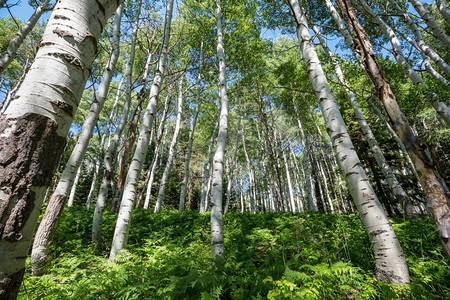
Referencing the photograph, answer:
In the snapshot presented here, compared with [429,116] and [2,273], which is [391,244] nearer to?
[2,273]

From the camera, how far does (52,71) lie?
1.02 m

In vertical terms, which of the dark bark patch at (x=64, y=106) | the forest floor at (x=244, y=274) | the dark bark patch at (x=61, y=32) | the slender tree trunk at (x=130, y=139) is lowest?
the forest floor at (x=244, y=274)

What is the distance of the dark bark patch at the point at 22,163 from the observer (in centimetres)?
77

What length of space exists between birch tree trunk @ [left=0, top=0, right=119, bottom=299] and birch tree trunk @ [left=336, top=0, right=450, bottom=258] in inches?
134

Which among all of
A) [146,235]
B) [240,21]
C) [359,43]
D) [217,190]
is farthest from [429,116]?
[146,235]

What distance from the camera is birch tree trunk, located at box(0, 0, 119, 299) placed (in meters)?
0.78

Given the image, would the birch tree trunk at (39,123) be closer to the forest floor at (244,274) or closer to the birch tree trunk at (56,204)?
the forest floor at (244,274)

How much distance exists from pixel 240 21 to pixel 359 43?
7382 mm

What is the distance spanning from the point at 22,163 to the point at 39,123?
190mm

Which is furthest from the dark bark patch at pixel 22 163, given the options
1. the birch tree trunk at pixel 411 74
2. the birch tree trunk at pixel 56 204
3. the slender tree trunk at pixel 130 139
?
the birch tree trunk at pixel 411 74

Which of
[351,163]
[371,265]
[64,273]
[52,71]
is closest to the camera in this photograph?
[52,71]

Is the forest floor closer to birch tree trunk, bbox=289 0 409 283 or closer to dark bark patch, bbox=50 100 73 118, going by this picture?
birch tree trunk, bbox=289 0 409 283

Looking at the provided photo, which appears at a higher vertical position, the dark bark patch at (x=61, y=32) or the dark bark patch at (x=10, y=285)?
the dark bark patch at (x=61, y=32)

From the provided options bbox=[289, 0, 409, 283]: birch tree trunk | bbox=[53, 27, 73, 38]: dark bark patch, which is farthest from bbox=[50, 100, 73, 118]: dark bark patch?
bbox=[289, 0, 409, 283]: birch tree trunk
